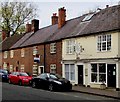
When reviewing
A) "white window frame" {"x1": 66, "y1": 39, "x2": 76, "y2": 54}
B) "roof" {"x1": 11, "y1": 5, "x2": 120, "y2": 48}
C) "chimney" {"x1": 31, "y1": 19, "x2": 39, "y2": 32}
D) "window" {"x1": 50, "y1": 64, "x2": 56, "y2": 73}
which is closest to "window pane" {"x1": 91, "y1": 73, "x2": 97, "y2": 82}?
"roof" {"x1": 11, "y1": 5, "x2": 120, "y2": 48}

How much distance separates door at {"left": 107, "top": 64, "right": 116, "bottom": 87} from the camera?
2495 centimetres

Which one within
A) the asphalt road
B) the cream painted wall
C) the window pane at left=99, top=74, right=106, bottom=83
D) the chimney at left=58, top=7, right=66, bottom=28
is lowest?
the asphalt road

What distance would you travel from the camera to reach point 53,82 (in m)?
24.8

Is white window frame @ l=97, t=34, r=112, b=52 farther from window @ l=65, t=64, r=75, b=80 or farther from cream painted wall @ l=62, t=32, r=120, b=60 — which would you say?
window @ l=65, t=64, r=75, b=80

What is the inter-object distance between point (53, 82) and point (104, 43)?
18.9 feet

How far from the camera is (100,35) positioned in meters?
26.7

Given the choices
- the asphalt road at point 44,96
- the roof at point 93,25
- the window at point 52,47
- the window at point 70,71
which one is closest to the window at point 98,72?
the roof at point 93,25

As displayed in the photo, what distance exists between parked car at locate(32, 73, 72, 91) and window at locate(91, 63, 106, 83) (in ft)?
10.3

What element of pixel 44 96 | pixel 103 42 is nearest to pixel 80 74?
pixel 103 42

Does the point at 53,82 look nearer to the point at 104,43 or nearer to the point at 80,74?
the point at 80,74

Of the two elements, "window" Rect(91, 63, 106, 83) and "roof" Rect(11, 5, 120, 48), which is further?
"roof" Rect(11, 5, 120, 48)

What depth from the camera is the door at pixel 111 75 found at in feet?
81.9

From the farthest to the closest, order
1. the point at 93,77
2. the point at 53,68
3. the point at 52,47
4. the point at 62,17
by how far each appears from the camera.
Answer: the point at 62,17 → the point at 52,47 → the point at 53,68 → the point at 93,77

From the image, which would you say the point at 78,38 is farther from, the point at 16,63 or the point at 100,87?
the point at 16,63
